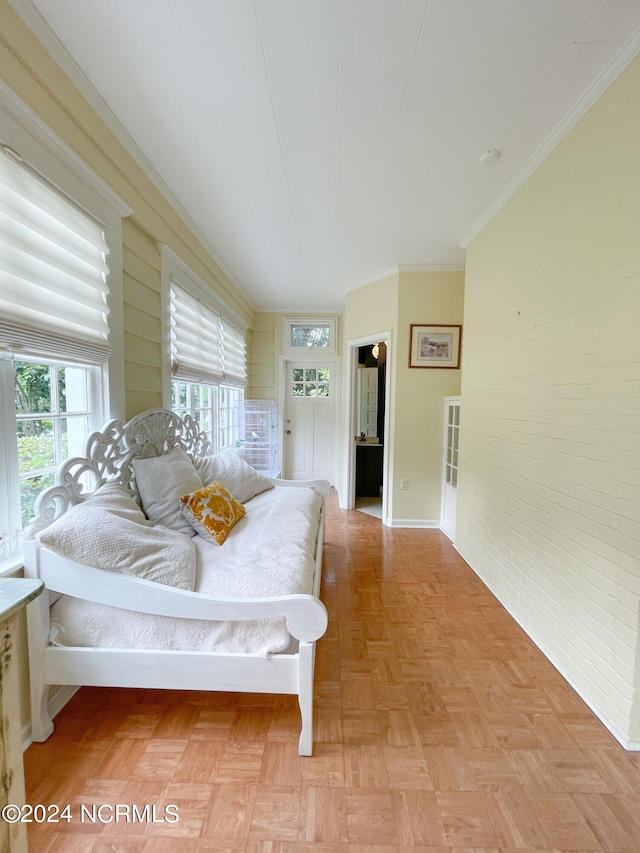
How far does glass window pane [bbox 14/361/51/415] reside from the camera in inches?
52.4

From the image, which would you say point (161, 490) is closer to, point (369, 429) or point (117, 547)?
point (117, 547)

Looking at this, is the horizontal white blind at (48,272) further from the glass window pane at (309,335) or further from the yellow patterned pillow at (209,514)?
the glass window pane at (309,335)

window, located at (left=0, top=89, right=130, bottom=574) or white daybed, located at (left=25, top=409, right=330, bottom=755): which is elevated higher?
window, located at (left=0, top=89, right=130, bottom=574)

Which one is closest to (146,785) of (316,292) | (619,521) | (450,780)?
(450,780)

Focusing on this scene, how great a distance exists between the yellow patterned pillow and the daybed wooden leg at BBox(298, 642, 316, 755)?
78cm

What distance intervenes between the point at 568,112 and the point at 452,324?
1.90 m

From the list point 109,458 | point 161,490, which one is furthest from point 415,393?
point 109,458

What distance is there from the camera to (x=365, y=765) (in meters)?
1.24

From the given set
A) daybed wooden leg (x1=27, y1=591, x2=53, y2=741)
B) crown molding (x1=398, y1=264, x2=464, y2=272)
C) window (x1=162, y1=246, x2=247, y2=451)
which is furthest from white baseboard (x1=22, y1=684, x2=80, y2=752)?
crown molding (x1=398, y1=264, x2=464, y2=272)

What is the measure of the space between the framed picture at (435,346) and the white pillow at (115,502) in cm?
274

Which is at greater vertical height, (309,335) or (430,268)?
(430,268)

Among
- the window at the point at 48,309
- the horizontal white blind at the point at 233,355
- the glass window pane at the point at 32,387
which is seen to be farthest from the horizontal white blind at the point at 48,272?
the horizontal white blind at the point at 233,355

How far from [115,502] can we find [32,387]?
0.57 meters

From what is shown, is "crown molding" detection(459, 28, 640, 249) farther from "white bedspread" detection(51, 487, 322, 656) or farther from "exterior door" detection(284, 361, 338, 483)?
"exterior door" detection(284, 361, 338, 483)
